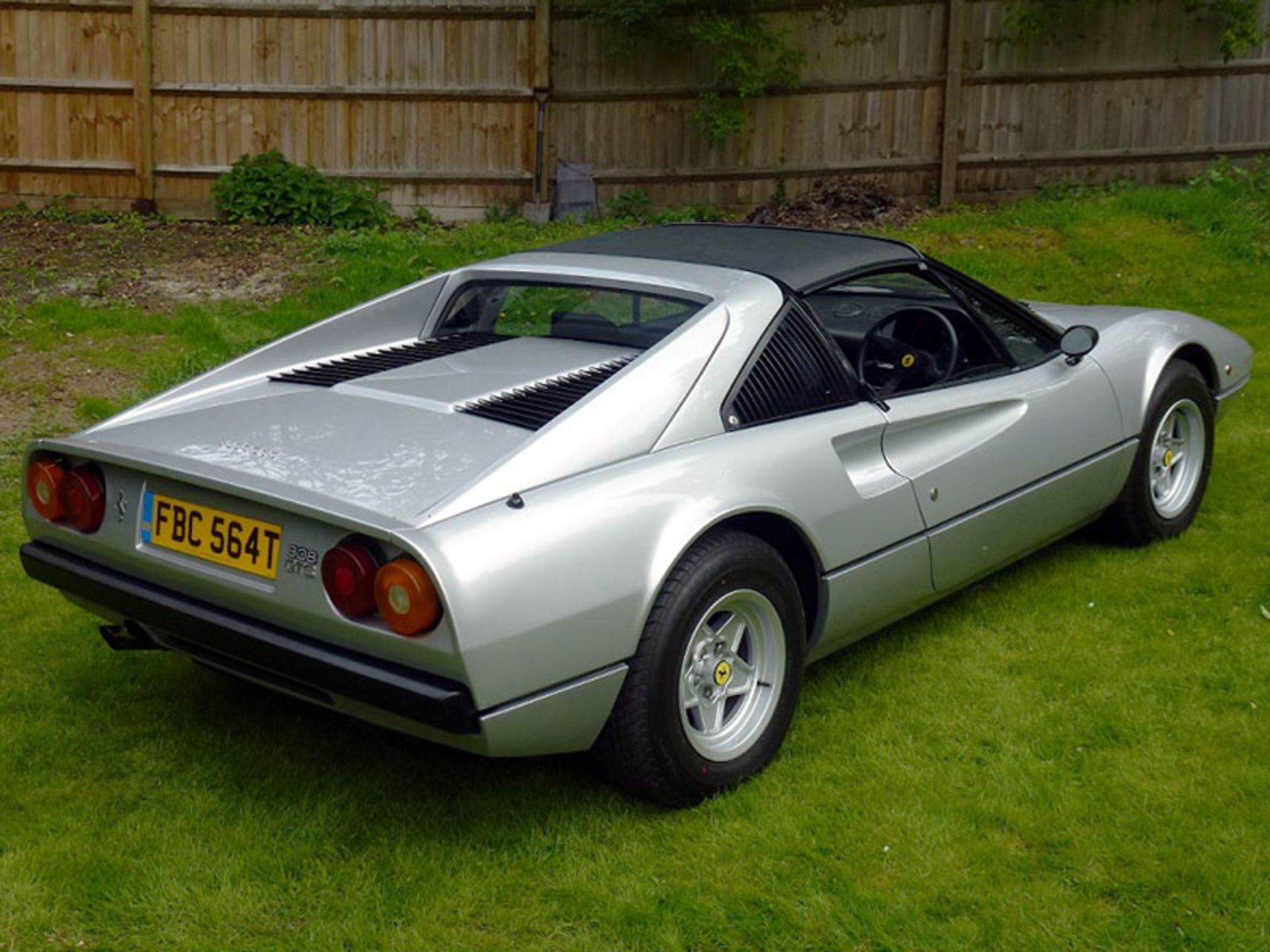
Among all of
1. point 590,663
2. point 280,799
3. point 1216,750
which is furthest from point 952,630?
point 280,799

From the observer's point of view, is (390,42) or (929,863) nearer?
(929,863)

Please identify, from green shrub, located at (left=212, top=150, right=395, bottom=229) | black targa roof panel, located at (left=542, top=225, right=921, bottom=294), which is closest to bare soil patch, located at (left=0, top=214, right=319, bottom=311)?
green shrub, located at (left=212, top=150, right=395, bottom=229)

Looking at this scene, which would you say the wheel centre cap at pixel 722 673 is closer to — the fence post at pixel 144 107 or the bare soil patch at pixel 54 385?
the bare soil patch at pixel 54 385

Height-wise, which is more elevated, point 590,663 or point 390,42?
point 390,42

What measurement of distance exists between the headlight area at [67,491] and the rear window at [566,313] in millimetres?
1352

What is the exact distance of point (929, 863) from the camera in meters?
3.35

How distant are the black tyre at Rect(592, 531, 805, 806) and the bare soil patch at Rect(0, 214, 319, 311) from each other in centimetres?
665

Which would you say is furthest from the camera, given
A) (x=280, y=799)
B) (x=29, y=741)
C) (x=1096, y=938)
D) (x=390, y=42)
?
(x=390, y=42)

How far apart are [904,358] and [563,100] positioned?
26.2ft

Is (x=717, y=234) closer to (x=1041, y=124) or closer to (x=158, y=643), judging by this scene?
(x=158, y=643)

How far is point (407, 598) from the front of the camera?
3.06 m

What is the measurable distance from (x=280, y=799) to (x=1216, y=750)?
A: 8.00ft

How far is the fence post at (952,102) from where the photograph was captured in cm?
1173

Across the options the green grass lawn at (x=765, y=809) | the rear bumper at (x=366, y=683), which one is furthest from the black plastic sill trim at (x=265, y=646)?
the green grass lawn at (x=765, y=809)
